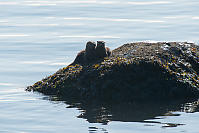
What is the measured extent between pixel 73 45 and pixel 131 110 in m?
8.25

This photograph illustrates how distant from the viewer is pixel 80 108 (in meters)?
11.4

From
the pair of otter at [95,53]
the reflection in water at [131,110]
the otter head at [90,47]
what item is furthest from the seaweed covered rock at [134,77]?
the reflection in water at [131,110]

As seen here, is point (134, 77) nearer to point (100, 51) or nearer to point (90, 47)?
point (100, 51)

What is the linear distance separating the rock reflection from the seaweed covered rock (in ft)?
0.83

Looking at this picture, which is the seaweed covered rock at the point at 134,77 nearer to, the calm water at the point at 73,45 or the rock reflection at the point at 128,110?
the rock reflection at the point at 128,110

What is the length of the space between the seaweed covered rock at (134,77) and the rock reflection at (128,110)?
25cm

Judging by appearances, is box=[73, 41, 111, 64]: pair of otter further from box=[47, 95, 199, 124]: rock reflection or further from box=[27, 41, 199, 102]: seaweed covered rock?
box=[47, 95, 199, 124]: rock reflection

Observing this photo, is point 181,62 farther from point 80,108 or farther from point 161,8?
point 161,8

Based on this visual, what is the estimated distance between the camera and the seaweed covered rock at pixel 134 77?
11805mm

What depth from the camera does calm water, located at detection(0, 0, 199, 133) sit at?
10266 mm

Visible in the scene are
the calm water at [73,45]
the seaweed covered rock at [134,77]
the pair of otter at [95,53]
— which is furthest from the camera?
the pair of otter at [95,53]

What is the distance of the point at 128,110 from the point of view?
36.6 ft

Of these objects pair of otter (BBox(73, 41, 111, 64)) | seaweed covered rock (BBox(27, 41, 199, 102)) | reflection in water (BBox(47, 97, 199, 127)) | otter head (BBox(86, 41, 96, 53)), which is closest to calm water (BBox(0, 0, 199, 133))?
reflection in water (BBox(47, 97, 199, 127))

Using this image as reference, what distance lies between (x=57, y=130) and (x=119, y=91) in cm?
235
